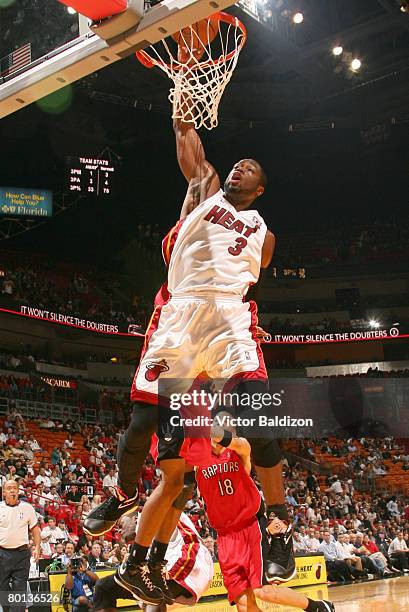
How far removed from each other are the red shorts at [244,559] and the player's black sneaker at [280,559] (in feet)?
5.72

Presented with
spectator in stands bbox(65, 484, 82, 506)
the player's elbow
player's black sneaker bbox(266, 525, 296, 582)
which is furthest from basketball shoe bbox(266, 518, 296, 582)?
spectator in stands bbox(65, 484, 82, 506)

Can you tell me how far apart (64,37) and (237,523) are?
392 centimetres

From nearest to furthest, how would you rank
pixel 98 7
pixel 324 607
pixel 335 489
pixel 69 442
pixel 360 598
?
pixel 98 7 → pixel 324 607 → pixel 360 598 → pixel 69 442 → pixel 335 489

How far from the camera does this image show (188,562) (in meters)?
6.06

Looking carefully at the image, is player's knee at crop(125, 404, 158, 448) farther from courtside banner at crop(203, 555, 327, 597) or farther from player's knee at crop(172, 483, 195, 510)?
courtside banner at crop(203, 555, 327, 597)

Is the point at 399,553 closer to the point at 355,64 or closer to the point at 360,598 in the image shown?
the point at 360,598

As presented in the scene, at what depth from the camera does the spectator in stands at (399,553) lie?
15.9 meters

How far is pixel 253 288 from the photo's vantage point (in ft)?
17.1

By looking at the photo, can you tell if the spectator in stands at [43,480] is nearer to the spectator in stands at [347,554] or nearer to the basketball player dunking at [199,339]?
the spectator in stands at [347,554]

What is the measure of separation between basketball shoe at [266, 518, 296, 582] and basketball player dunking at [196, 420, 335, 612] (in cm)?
155

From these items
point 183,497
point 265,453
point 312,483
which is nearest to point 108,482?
point 312,483

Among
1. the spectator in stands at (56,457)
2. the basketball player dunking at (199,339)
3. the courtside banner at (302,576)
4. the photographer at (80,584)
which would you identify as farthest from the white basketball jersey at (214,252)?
the spectator in stands at (56,457)

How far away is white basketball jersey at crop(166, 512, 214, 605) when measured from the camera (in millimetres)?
6008
